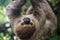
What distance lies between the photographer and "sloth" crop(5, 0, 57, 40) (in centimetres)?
330

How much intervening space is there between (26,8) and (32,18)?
347 mm

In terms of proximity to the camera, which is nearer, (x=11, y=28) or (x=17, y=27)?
(x=17, y=27)

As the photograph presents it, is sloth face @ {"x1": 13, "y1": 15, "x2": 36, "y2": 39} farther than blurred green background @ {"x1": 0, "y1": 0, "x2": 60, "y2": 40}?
No

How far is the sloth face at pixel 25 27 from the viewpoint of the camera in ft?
10.6

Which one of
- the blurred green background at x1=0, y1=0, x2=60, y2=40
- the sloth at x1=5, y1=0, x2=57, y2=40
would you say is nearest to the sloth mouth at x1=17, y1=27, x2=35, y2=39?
the sloth at x1=5, y1=0, x2=57, y2=40

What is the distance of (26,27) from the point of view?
326 cm

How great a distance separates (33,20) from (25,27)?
17 centimetres

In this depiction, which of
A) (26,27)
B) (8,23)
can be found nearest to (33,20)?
(26,27)

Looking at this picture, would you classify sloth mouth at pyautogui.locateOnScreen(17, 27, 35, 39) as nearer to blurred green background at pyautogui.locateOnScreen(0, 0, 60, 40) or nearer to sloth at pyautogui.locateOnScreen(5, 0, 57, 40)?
sloth at pyautogui.locateOnScreen(5, 0, 57, 40)

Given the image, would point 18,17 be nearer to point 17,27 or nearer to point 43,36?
point 17,27

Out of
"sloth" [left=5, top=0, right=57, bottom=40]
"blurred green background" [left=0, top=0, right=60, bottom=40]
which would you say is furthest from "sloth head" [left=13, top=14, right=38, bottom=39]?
"blurred green background" [left=0, top=0, right=60, bottom=40]

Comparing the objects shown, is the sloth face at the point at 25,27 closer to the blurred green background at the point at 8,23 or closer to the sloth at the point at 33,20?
the sloth at the point at 33,20

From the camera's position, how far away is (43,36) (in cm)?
386

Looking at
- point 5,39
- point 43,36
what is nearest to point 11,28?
point 5,39
